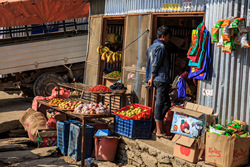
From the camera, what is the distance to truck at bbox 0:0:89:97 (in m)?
12.1

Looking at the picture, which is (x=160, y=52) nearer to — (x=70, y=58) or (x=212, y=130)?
(x=212, y=130)

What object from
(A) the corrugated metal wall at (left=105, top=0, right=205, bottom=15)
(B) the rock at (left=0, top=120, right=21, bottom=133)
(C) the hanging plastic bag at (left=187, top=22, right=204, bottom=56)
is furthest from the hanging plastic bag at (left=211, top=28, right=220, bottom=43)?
(B) the rock at (left=0, top=120, right=21, bottom=133)

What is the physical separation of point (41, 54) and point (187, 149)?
26.5 feet

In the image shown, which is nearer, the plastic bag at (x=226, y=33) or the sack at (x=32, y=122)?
the plastic bag at (x=226, y=33)

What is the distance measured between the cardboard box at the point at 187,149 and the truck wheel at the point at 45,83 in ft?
25.4

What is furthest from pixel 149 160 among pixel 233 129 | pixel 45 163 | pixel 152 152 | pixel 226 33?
pixel 226 33

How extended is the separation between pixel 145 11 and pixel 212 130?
3881 millimetres

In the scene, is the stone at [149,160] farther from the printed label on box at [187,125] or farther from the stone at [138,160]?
the printed label on box at [187,125]

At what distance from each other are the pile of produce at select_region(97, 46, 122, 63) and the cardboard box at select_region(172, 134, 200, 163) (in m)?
4.12

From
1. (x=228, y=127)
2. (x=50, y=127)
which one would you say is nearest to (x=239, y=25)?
(x=228, y=127)

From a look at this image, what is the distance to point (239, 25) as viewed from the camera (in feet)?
18.8

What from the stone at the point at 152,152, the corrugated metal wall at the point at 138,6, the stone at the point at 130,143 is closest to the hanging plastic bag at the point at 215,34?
the corrugated metal wall at the point at 138,6

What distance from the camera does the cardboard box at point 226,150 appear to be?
17.5 feet

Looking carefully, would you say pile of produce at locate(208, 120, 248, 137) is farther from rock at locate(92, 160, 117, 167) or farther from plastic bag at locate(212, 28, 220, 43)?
rock at locate(92, 160, 117, 167)
